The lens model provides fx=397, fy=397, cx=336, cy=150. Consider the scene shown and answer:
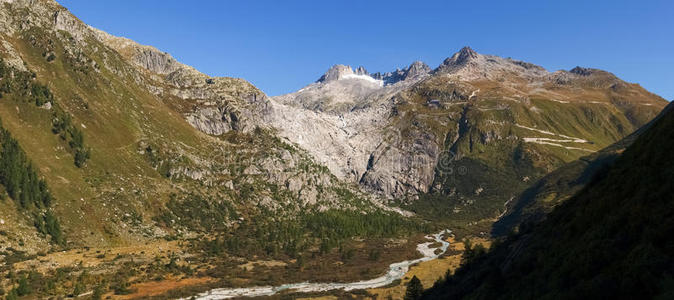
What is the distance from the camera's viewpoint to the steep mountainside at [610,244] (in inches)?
1160

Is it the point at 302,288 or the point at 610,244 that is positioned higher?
the point at 610,244

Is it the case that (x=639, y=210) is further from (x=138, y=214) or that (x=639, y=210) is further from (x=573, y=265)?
(x=138, y=214)

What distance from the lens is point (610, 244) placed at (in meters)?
36.4

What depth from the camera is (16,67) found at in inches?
6860

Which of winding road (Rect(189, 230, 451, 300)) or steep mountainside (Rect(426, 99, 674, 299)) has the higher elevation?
steep mountainside (Rect(426, 99, 674, 299))

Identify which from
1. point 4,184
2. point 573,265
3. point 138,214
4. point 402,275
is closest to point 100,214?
point 138,214

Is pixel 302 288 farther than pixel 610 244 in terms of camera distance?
Yes

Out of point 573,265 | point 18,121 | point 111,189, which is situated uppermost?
point 18,121

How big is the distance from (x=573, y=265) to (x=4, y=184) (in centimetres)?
15629

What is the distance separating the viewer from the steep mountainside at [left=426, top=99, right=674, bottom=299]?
2945cm

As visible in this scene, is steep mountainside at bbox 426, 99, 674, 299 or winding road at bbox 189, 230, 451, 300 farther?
winding road at bbox 189, 230, 451, 300

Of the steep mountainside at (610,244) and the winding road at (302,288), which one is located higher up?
the steep mountainside at (610,244)

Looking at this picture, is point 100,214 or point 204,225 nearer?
point 100,214

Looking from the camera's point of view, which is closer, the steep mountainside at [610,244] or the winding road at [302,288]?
the steep mountainside at [610,244]
